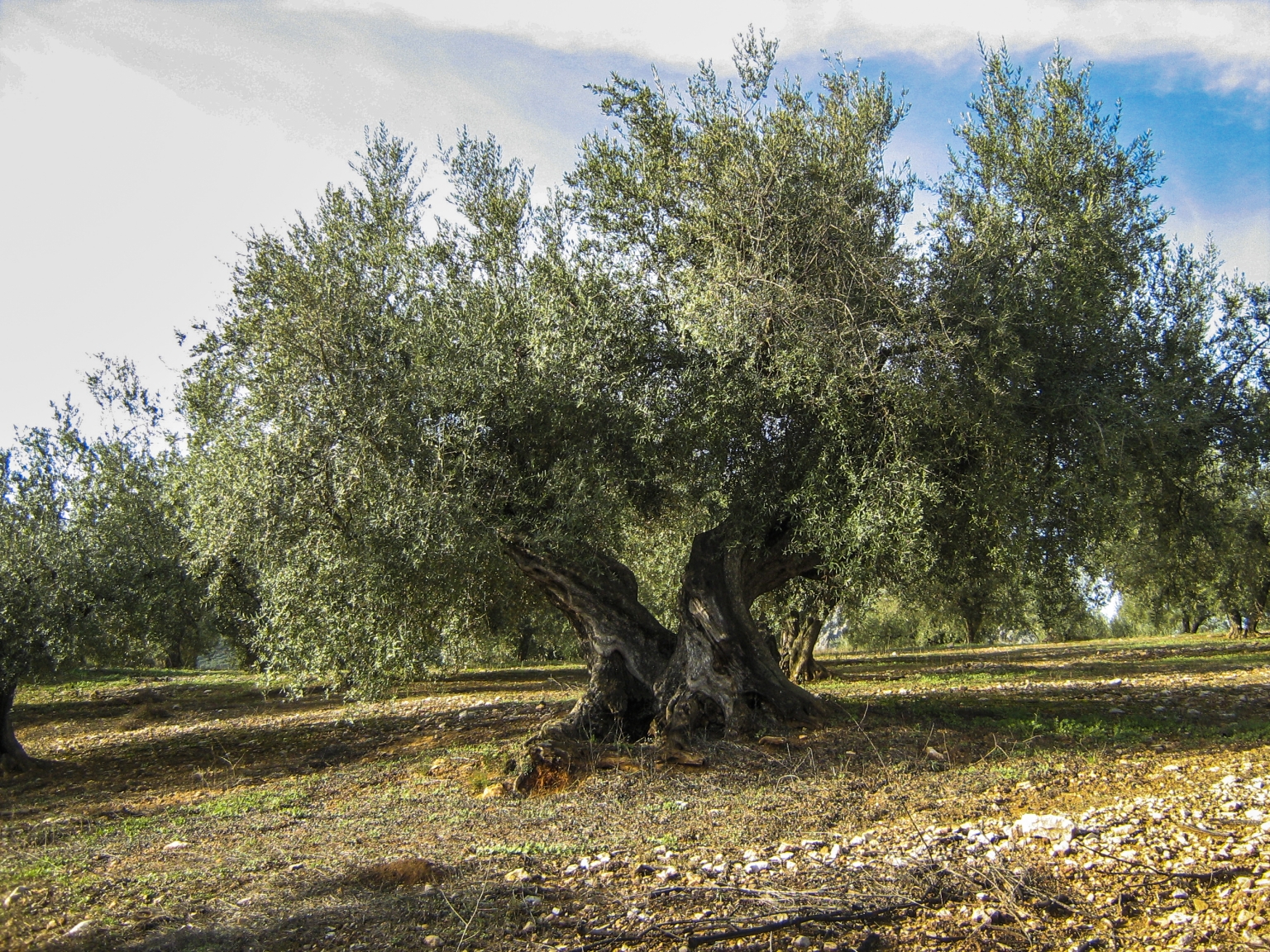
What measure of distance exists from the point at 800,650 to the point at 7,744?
61.1 ft

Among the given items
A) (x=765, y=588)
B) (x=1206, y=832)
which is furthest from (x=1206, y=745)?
(x=765, y=588)

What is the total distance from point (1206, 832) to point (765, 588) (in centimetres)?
854

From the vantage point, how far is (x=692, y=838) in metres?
7.96

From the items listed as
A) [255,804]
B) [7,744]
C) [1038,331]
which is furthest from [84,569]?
[1038,331]

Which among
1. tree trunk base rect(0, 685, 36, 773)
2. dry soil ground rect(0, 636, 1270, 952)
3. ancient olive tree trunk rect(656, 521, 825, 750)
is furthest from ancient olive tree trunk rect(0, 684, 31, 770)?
ancient olive tree trunk rect(656, 521, 825, 750)

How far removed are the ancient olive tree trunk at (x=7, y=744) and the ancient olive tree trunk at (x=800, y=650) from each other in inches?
686

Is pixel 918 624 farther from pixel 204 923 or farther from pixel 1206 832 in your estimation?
pixel 204 923

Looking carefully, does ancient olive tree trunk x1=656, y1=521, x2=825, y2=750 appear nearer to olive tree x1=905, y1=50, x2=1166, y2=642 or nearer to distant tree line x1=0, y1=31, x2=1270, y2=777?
distant tree line x1=0, y1=31, x2=1270, y2=777

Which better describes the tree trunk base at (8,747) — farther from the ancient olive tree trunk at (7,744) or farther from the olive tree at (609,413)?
the olive tree at (609,413)

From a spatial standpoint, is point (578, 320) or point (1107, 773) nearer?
point (1107, 773)

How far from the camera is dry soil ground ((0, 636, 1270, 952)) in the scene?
548 centimetres

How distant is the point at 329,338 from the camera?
41.1 feet

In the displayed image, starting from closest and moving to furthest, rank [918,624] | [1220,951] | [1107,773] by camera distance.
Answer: [1220,951]
[1107,773]
[918,624]

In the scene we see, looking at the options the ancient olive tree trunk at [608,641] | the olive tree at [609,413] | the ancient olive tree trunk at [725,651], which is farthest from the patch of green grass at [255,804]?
the ancient olive tree trunk at [725,651]
